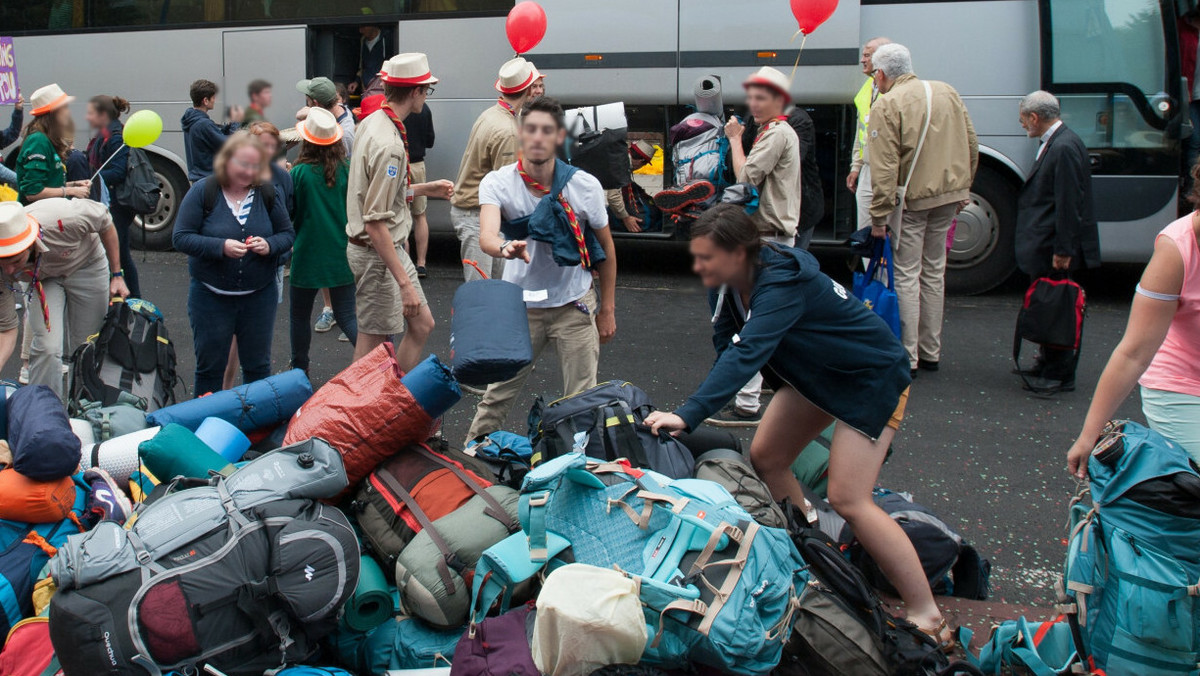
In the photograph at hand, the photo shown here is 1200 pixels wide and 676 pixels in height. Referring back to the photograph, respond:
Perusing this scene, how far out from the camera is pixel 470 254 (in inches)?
249

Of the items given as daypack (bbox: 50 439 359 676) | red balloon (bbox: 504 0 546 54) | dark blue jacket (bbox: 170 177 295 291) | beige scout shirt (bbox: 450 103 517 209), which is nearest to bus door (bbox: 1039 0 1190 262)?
red balloon (bbox: 504 0 546 54)

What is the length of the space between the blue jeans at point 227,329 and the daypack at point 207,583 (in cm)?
200

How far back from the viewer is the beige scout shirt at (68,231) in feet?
16.0

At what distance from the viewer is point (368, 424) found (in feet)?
12.0

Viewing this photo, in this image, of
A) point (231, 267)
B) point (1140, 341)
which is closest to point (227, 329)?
point (231, 267)

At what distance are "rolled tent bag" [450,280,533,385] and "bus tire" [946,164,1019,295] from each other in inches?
211

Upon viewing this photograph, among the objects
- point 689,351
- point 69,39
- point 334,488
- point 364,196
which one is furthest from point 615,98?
point 334,488

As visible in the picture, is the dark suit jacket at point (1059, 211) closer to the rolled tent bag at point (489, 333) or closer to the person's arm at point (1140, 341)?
the person's arm at point (1140, 341)

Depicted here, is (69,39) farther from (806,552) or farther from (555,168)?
(806,552)

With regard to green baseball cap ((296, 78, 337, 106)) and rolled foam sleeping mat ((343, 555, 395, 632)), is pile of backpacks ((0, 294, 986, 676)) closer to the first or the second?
rolled foam sleeping mat ((343, 555, 395, 632))

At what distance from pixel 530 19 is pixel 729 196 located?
8.24ft

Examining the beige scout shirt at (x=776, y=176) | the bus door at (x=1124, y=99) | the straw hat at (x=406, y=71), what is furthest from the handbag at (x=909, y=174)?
the straw hat at (x=406, y=71)

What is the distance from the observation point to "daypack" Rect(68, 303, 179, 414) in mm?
4734

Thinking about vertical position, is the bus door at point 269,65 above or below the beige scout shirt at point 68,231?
above
